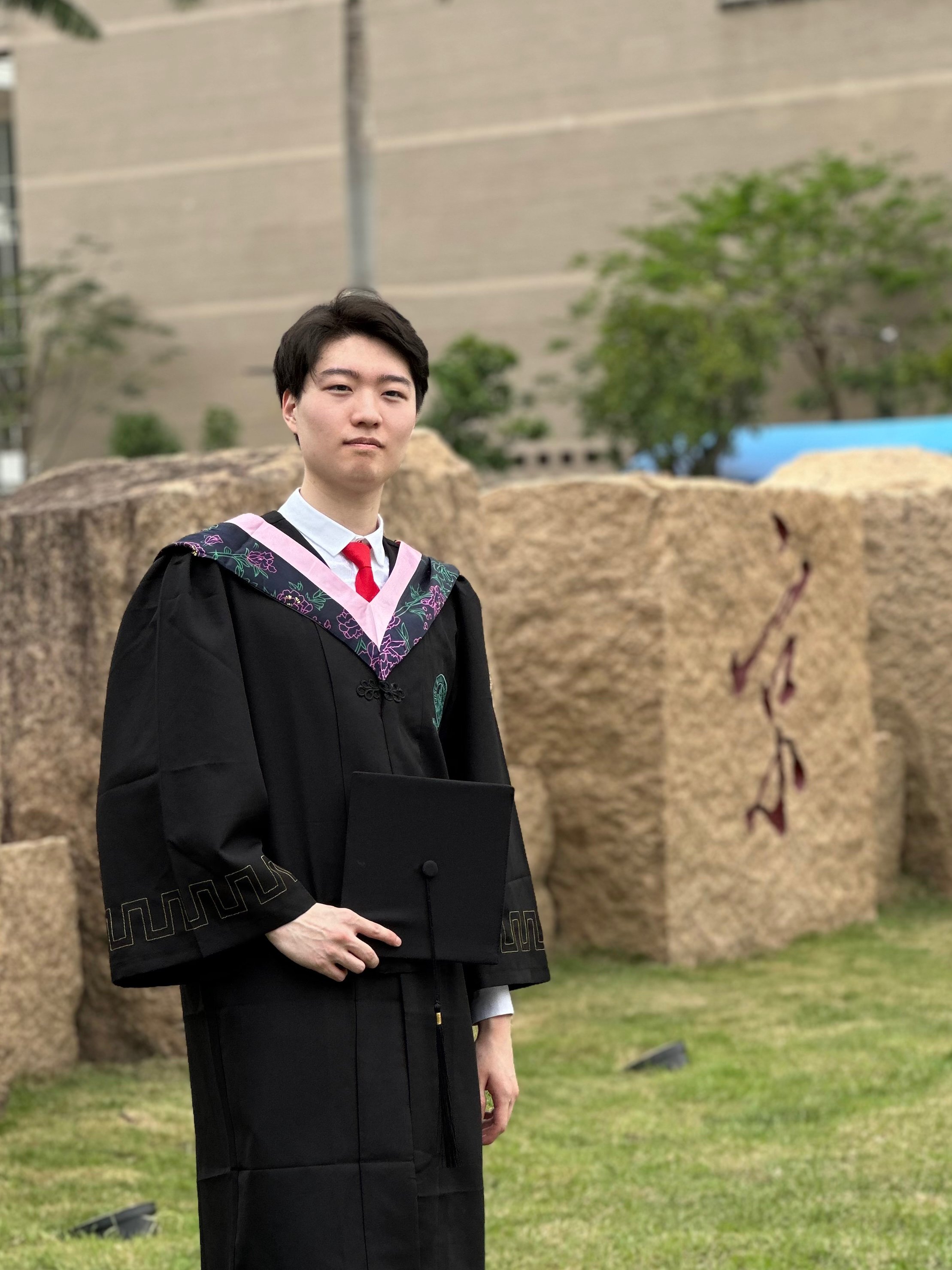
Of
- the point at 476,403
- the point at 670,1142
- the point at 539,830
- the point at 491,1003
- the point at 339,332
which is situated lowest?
the point at 670,1142

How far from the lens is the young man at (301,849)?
6.68ft

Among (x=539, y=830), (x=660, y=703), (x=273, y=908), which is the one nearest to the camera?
(x=273, y=908)

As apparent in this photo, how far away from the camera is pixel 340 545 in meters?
2.25

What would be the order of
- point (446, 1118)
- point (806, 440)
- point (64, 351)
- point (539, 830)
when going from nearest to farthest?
point (446, 1118) → point (539, 830) → point (806, 440) → point (64, 351)

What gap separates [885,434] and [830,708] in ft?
39.5

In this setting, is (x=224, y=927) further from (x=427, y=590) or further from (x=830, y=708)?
(x=830, y=708)

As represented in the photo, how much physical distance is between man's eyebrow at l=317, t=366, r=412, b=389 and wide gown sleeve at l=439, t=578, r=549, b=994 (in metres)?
0.34

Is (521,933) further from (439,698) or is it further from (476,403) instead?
(476,403)

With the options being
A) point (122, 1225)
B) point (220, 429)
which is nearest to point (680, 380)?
point (220, 429)

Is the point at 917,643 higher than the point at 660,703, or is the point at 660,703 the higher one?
the point at 917,643

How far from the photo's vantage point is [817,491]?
686cm

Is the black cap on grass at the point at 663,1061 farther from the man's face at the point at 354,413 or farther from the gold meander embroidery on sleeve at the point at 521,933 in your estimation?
the man's face at the point at 354,413

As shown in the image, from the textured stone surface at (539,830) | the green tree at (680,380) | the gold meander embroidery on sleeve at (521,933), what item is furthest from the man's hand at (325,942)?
the green tree at (680,380)

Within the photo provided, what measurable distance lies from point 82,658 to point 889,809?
13.5ft
